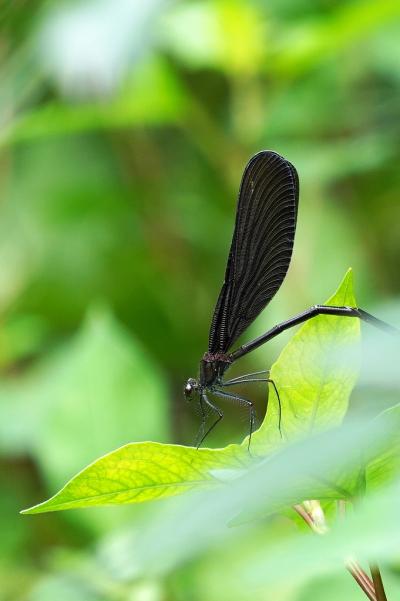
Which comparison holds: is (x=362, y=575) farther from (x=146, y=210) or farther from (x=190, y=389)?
(x=146, y=210)

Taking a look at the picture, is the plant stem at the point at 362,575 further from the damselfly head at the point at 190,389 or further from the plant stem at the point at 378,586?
the damselfly head at the point at 190,389

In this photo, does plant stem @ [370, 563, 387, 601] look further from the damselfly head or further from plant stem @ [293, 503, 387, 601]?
the damselfly head

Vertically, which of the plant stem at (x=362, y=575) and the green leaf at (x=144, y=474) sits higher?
the green leaf at (x=144, y=474)

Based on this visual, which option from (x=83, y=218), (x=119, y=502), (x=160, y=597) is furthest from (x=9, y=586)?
(x=83, y=218)

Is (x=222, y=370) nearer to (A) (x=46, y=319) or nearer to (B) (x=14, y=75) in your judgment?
(B) (x=14, y=75)

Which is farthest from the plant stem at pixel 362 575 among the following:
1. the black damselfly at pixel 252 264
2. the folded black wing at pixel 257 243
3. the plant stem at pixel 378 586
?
the folded black wing at pixel 257 243

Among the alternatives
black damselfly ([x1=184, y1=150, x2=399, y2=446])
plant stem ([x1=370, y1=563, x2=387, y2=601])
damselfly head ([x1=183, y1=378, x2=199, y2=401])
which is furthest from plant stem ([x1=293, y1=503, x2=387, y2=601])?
damselfly head ([x1=183, y1=378, x2=199, y2=401])

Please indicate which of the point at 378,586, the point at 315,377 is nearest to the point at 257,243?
the point at 315,377
